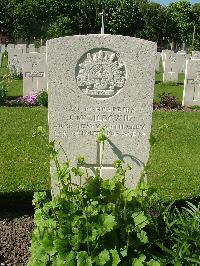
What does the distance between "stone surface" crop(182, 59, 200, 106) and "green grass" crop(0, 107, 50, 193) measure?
367 centimetres

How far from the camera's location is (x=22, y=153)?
23.2ft

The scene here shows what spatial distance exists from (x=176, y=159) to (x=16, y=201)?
114 inches

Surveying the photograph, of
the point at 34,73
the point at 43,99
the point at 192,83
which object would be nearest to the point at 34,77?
the point at 34,73

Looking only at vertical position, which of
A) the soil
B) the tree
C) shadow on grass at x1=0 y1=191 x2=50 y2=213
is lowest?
the soil

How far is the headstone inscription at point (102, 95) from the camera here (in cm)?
394

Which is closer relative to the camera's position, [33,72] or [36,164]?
[36,164]

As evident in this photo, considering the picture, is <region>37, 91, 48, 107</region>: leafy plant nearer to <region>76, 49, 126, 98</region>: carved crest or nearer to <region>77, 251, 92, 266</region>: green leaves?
<region>76, 49, 126, 98</region>: carved crest

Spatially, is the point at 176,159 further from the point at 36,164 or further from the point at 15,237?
the point at 15,237

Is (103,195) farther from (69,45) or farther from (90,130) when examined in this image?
(69,45)

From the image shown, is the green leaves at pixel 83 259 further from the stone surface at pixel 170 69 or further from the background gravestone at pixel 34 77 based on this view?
the stone surface at pixel 170 69

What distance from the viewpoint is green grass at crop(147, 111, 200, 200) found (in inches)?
223

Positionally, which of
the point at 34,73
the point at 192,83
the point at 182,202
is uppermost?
the point at 34,73

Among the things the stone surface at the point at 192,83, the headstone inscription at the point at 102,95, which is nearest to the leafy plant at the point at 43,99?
the stone surface at the point at 192,83

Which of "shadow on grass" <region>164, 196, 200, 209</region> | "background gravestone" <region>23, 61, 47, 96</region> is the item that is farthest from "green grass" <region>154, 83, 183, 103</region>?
"shadow on grass" <region>164, 196, 200, 209</region>
